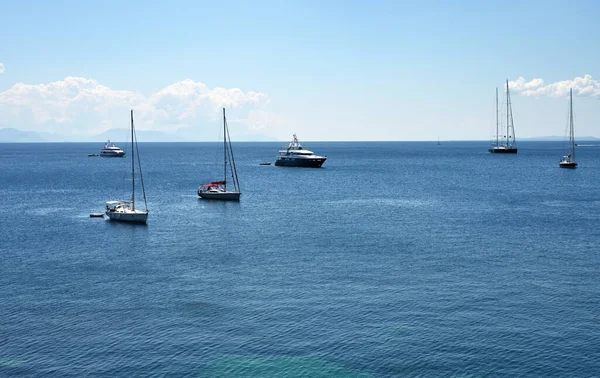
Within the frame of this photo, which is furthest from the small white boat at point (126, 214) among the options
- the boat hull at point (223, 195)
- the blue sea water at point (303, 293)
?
the boat hull at point (223, 195)

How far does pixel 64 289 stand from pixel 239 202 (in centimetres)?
7139

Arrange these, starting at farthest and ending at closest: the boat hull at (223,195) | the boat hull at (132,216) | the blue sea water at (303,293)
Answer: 1. the boat hull at (223,195)
2. the boat hull at (132,216)
3. the blue sea water at (303,293)

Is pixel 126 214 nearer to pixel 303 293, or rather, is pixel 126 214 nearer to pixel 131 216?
pixel 131 216

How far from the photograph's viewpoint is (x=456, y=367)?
146 feet

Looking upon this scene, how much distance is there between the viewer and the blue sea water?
151 ft

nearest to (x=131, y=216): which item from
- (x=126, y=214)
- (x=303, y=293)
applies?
(x=126, y=214)

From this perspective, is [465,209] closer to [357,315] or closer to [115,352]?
[357,315]

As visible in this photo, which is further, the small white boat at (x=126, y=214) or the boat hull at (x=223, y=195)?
the boat hull at (x=223, y=195)

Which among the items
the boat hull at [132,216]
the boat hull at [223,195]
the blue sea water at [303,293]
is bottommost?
the blue sea water at [303,293]

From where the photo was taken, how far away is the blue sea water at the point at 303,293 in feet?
151

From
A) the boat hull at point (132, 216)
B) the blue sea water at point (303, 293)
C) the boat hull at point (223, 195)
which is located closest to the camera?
the blue sea water at point (303, 293)

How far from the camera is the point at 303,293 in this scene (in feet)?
202

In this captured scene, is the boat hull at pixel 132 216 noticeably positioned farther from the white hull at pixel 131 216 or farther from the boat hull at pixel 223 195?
the boat hull at pixel 223 195

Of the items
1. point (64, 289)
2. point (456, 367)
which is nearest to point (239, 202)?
point (64, 289)
